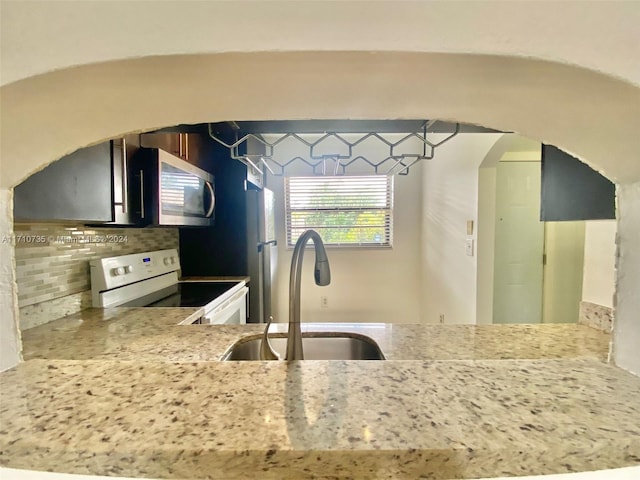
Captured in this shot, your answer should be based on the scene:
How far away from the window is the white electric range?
1576 millimetres

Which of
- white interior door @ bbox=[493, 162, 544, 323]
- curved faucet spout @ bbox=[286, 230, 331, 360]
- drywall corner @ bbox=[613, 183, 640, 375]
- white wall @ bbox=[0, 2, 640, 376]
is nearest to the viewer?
white wall @ bbox=[0, 2, 640, 376]

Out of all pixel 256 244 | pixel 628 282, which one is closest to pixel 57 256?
pixel 256 244

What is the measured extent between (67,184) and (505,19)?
1.24 m

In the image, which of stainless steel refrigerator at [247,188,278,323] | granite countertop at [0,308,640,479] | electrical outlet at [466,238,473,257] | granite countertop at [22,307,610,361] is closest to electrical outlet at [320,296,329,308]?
stainless steel refrigerator at [247,188,278,323]

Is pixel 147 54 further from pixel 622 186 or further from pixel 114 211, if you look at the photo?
pixel 114 211

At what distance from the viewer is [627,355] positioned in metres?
0.57

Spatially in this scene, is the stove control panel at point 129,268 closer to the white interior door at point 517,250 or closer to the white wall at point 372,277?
the white wall at point 372,277

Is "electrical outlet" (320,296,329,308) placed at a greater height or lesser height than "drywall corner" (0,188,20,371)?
lesser

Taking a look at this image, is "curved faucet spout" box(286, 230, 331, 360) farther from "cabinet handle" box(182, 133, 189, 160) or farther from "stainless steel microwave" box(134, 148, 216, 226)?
"cabinet handle" box(182, 133, 189, 160)

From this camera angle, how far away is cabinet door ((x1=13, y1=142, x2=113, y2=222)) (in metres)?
0.87

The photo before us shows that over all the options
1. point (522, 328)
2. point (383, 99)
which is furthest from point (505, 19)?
point (522, 328)

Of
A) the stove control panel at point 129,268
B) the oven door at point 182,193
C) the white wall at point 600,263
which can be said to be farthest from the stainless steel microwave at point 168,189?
the white wall at point 600,263

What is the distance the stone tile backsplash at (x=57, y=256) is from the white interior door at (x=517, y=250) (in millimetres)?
2846

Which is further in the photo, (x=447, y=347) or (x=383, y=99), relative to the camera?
(x=447, y=347)
